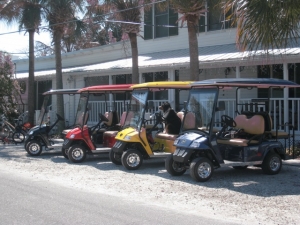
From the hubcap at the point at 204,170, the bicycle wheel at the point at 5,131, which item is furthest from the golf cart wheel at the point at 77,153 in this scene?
the bicycle wheel at the point at 5,131

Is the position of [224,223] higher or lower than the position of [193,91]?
lower

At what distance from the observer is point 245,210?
7730 mm

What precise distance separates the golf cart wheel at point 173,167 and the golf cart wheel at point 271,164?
74.2 inches

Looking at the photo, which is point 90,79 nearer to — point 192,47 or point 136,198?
point 192,47

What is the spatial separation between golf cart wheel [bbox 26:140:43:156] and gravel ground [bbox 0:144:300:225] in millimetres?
1053

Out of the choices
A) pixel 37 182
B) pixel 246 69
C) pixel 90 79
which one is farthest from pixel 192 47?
pixel 90 79

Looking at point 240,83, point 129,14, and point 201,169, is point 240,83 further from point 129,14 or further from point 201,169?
point 129,14

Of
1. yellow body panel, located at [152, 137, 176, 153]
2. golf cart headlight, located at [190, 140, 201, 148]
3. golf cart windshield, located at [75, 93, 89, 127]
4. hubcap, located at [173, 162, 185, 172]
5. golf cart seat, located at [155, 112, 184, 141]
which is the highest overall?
golf cart windshield, located at [75, 93, 89, 127]

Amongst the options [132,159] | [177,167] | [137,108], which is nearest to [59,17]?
[137,108]

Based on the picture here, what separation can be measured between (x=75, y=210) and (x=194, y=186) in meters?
2.95

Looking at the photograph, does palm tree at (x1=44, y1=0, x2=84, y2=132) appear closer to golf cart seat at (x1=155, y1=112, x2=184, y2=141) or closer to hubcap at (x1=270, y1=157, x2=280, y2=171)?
golf cart seat at (x1=155, y1=112, x2=184, y2=141)

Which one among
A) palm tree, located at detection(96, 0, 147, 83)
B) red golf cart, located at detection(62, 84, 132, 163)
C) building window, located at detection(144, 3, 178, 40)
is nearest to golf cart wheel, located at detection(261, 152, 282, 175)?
red golf cart, located at detection(62, 84, 132, 163)

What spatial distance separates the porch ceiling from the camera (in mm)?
14699

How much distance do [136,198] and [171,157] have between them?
7.03 feet
